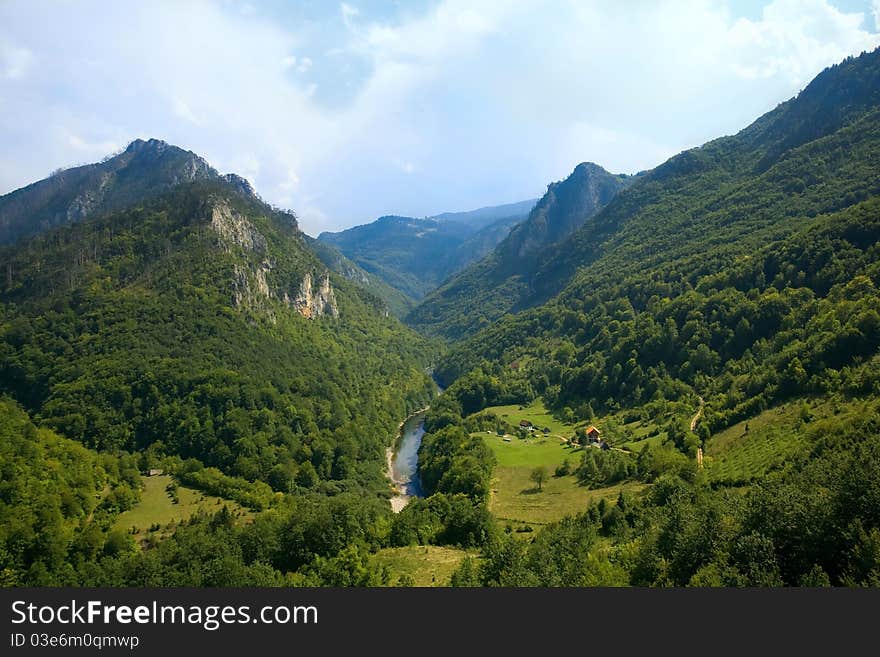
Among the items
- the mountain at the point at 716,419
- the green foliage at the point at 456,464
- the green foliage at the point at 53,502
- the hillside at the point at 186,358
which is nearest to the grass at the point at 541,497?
the mountain at the point at 716,419

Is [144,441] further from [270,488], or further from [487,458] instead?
[487,458]

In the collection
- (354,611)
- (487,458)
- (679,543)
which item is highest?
(354,611)

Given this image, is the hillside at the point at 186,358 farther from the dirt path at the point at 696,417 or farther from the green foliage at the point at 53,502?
the dirt path at the point at 696,417

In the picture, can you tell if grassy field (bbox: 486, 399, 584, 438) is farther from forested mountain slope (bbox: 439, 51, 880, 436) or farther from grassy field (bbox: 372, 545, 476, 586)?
grassy field (bbox: 372, 545, 476, 586)

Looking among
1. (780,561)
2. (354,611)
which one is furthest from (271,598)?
(780,561)

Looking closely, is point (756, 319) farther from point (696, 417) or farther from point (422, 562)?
point (422, 562)

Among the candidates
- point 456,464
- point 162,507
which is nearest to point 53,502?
point 162,507

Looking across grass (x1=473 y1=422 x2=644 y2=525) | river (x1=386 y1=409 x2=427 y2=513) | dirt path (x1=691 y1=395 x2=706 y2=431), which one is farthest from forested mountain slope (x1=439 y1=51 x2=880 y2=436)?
river (x1=386 y1=409 x2=427 y2=513)
